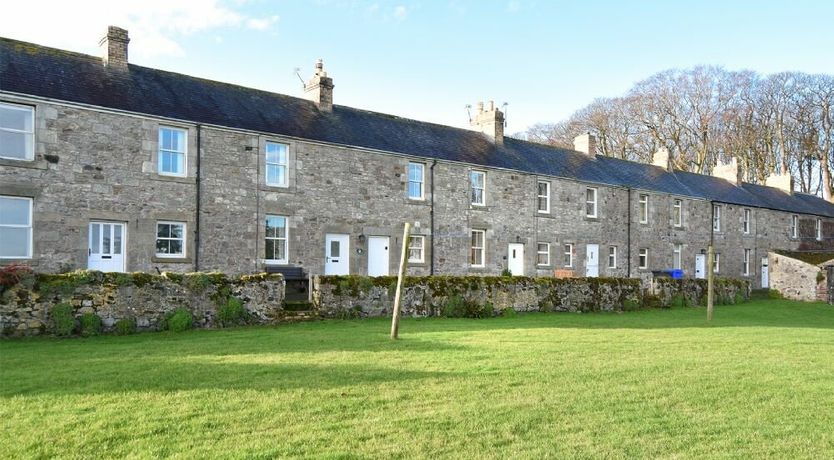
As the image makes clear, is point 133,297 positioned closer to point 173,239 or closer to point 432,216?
point 173,239

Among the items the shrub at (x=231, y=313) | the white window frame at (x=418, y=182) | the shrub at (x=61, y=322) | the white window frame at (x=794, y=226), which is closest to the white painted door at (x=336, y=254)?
the white window frame at (x=418, y=182)

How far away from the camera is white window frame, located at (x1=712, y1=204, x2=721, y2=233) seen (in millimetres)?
37094

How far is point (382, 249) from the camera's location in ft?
76.7

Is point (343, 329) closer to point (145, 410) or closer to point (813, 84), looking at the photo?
point (145, 410)

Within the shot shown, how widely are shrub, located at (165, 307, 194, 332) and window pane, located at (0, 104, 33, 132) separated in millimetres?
7286

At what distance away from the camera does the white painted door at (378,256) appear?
23031 mm

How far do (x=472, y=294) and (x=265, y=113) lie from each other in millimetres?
9597

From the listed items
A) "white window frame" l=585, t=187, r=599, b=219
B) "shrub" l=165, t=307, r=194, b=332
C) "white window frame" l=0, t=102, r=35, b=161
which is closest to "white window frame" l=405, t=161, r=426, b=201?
"white window frame" l=585, t=187, r=599, b=219

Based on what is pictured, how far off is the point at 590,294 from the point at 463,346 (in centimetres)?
1136

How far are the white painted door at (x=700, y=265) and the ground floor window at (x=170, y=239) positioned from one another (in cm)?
2839

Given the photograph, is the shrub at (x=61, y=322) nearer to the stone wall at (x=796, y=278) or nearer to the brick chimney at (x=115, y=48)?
the brick chimney at (x=115, y=48)

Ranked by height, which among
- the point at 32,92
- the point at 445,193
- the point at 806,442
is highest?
the point at 32,92

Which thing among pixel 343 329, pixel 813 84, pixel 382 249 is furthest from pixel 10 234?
pixel 813 84

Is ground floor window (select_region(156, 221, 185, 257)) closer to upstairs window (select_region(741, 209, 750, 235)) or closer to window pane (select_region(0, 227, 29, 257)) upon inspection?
window pane (select_region(0, 227, 29, 257))
